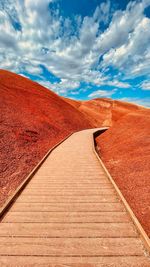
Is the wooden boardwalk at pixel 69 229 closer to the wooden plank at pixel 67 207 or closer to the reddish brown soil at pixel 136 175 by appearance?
the wooden plank at pixel 67 207

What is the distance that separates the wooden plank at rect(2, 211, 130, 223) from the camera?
444 centimetres

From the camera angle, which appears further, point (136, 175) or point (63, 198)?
point (136, 175)

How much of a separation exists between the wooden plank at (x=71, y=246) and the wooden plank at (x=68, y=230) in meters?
0.15

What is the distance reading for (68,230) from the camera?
4.06 m

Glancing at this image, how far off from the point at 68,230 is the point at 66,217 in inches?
20.6

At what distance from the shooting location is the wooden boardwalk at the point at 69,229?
328 centimetres

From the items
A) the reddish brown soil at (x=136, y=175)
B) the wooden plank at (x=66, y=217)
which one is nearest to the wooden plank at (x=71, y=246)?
the wooden plank at (x=66, y=217)

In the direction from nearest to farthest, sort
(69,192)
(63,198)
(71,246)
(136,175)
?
(71,246) < (63,198) < (69,192) < (136,175)

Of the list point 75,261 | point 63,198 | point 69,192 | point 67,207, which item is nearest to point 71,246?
point 75,261

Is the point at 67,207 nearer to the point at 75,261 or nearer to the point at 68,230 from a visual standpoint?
the point at 68,230

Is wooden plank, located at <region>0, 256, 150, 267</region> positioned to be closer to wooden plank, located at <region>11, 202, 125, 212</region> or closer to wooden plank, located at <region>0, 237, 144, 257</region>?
wooden plank, located at <region>0, 237, 144, 257</region>

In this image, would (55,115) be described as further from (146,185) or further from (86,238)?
(86,238)

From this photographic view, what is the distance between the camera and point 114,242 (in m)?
3.67

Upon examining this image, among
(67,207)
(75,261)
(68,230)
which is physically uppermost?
(67,207)
